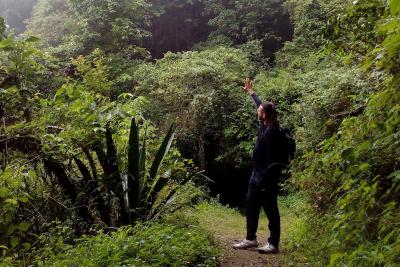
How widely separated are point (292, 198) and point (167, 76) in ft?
14.8

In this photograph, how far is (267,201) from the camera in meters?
4.34

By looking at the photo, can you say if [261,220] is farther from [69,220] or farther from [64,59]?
[64,59]

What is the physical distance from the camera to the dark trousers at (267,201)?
169 inches

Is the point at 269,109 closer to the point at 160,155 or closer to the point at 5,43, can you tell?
the point at 160,155

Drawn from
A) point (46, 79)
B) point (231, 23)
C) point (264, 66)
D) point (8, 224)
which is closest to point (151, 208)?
point (8, 224)

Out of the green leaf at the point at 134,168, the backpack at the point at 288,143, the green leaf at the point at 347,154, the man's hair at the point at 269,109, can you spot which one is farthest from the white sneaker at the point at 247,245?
the green leaf at the point at 347,154

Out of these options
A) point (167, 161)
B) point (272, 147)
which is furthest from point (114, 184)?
point (272, 147)

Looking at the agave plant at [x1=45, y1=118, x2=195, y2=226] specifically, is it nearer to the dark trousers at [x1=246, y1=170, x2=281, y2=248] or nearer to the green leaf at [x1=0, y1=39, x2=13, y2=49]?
the dark trousers at [x1=246, y1=170, x2=281, y2=248]

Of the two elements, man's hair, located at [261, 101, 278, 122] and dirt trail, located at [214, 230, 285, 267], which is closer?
dirt trail, located at [214, 230, 285, 267]

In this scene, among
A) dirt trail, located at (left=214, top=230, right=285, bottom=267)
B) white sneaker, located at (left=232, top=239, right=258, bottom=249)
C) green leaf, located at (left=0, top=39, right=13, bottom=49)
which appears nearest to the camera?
green leaf, located at (left=0, top=39, right=13, bottom=49)

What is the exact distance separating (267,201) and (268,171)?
1.06 ft

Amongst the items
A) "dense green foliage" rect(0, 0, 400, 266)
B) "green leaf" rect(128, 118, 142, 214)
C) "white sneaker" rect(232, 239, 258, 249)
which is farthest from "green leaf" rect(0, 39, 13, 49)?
"white sneaker" rect(232, 239, 258, 249)

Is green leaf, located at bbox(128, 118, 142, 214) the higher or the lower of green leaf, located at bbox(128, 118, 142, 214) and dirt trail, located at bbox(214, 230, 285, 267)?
the higher

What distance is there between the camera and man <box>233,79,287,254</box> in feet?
13.8
